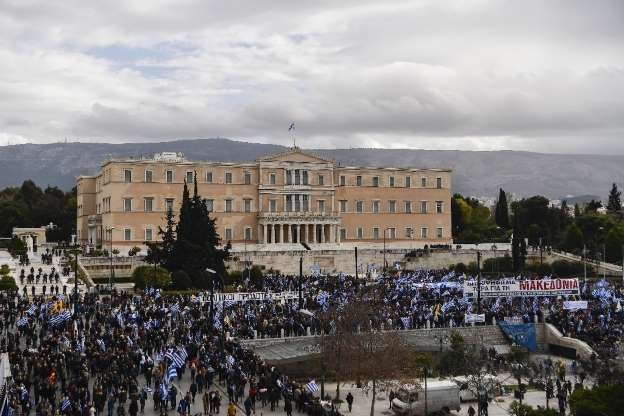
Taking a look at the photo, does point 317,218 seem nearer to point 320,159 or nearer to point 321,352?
point 320,159

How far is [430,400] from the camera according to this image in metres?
30.5

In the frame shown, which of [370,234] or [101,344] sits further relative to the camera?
[370,234]

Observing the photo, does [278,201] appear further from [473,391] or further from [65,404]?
[65,404]

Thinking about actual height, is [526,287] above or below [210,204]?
below

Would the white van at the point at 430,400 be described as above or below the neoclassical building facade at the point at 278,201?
below

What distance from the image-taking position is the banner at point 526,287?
4327cm

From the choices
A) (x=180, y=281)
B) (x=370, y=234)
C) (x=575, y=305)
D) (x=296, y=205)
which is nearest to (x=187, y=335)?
(x=180, y=281)

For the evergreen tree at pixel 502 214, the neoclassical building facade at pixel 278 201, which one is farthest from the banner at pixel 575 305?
the evergreen tree at pixel 502 214

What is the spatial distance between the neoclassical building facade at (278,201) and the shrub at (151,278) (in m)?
24.3

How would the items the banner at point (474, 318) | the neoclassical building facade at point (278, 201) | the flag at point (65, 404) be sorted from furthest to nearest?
the neoclassical building facade at point (278, 201)
the banner at point (474, 318)
the flag at point (65, 404)

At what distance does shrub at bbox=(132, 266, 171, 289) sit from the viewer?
50.5 m

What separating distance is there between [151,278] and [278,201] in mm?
32109

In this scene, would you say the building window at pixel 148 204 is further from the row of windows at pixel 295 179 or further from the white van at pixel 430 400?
the white van at pixel 430 400

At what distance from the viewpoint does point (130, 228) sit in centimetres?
7588
